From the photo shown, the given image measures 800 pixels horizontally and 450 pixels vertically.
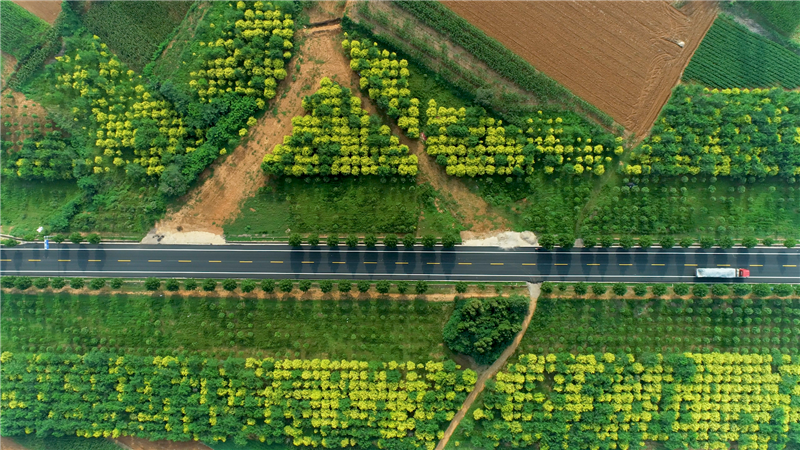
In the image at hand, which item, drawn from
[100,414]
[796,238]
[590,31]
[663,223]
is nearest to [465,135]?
[590,31]

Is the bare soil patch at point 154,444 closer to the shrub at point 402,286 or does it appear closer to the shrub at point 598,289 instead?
the shrub at point 402,286

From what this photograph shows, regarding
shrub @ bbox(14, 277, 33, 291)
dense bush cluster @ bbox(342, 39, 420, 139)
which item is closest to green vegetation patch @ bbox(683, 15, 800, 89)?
dense bush cluster @ bbox(342, 39, 420, 139)

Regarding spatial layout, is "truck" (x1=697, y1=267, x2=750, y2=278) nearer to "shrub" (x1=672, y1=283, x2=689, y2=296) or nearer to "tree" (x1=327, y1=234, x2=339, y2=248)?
"shrub" (x1=672, y1=283, x2=689, y2=296)

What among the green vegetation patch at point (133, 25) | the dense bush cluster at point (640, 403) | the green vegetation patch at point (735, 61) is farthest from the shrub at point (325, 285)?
the green vegetation patch at point (735, 61)

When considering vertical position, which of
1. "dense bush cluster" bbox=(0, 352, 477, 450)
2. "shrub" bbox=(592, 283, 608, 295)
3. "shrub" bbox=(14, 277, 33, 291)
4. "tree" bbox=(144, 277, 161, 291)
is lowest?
"dense bush cluster" bbox=(0, 352, 477, 450)

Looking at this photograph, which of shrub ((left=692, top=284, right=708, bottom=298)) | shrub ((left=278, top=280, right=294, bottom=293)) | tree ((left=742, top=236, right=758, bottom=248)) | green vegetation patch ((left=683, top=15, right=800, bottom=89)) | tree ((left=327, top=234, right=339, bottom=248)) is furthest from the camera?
green vegetation patch ((left=683, top=15, right=800, bottom=89))

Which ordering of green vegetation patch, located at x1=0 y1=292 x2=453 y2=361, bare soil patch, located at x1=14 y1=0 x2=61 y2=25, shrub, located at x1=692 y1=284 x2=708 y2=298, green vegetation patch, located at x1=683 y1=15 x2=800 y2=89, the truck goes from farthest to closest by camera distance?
bare soil patch, located at x1=14 y1=0 x2=61 y2=25
green vegetation patch, located at x1=683 y1=15 x2=800 y2=89
green vegetation patch, located at x1=0 y1=292 x2=453 y2=361
the truck
shrub, located at x1=692 y1=284 x2=708 y2=298

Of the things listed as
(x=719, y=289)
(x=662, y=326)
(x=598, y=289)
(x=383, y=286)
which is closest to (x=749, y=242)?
(x=719, y=289)
